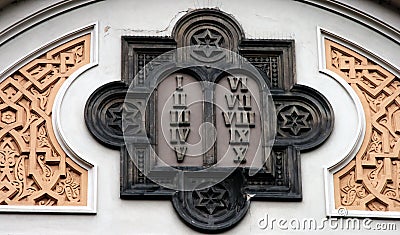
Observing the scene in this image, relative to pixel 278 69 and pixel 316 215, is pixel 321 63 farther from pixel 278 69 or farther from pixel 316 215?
pixel 316 215

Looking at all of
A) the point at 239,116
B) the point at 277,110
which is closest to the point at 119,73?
the point at 239,116

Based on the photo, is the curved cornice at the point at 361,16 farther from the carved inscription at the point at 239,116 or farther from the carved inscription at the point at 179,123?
the carved inscription at the point at 179,123

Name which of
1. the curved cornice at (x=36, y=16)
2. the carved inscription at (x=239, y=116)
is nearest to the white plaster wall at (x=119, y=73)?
the curved cornice at (x=36, y=16)

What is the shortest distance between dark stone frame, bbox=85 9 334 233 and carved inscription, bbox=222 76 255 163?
0.19 metres

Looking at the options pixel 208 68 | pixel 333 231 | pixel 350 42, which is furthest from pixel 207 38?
pixel 333 231

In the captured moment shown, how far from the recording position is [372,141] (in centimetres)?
1115

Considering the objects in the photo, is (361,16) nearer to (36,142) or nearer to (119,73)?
(119,73)

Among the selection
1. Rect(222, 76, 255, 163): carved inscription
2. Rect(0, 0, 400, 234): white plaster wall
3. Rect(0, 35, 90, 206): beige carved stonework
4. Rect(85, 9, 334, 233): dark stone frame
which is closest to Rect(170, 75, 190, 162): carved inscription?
Rect(85, 9, 334, 233): dark stone frame

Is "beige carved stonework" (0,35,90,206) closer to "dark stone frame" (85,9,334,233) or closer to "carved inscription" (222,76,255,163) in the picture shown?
"dark stone frame" (85,9,334,233)

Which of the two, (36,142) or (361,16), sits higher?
(361,16)

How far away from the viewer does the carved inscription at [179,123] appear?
432 inches

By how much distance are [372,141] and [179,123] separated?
1.50 m

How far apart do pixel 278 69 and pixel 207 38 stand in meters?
0.62

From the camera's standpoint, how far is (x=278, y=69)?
1134 centimetres
